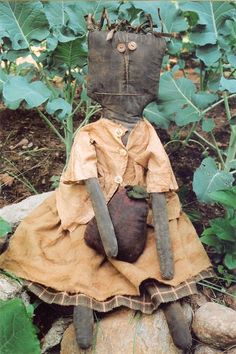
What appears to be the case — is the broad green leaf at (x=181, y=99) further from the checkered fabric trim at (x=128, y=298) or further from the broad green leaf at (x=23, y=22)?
the checkered fabric trim at (x=128, y=298)

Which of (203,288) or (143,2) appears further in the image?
(143,2)

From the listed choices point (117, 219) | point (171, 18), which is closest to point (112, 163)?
point (117, 219)

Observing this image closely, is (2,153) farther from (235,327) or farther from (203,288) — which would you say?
(235,327)

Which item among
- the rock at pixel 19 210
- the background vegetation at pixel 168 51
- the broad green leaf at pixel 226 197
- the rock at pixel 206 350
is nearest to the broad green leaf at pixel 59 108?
the background vegetation at pixel 168 51

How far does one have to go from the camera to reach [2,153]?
9.94 ft

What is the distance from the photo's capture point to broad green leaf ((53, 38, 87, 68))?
7.92ft

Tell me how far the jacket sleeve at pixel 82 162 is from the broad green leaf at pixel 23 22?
30.2 inches

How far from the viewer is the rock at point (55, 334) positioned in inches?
79.4

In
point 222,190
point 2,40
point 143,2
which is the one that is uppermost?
point 143,2

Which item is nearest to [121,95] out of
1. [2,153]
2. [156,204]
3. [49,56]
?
[156,204]

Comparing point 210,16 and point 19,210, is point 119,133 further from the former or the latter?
point 210,16

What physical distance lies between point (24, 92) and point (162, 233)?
30.0 inches

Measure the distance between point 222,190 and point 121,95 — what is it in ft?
1.67

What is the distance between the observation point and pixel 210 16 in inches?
98.3
